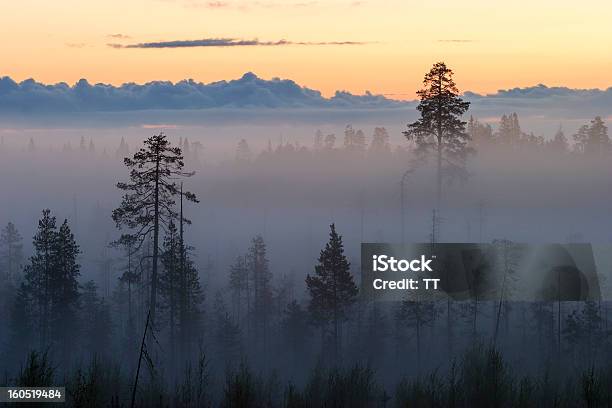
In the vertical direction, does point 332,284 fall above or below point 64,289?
above

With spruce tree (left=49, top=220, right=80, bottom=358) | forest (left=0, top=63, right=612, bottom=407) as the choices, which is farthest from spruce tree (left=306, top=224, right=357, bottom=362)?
spruce tree (left=49, top=220, right=80, bottom=358)

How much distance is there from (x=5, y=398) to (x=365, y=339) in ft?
147

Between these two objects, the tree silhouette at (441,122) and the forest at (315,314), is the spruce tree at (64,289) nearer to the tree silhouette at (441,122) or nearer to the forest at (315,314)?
the forest at (315,314)

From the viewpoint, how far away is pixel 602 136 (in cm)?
17738

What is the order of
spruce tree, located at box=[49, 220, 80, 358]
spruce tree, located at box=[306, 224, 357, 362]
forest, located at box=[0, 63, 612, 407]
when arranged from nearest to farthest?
forest, located at box=[0, 63, 612, 407] < spruce tree, located at box=[306, 224, 357, 362] < spruce tree, located at box=[49, 220, 80, 358]

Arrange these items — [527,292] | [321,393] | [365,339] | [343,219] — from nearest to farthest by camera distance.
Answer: [321,393] → [527,292] → [365,339] → [343,219]

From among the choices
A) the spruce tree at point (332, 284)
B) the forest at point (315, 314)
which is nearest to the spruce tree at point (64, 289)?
the forest at point (315, 314)

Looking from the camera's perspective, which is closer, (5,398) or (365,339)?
(5,398)

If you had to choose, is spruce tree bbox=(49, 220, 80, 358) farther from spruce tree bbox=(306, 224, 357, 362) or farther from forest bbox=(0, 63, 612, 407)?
spruce tree bbox=(306, 224, 357, 362)

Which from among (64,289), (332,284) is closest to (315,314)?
(332,284)

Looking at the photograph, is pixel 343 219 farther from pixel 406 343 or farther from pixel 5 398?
pixel 5 398

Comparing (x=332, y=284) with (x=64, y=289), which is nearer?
(x=332, y=284)

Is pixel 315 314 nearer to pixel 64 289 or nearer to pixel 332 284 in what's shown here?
pixel 332 284

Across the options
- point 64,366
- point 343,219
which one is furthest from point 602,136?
point 64,366
